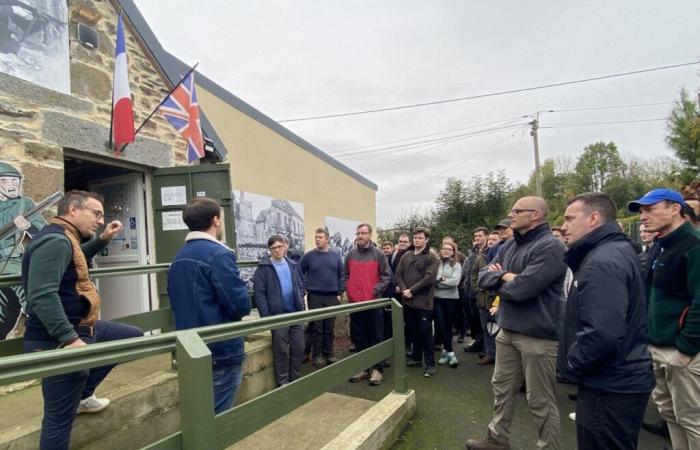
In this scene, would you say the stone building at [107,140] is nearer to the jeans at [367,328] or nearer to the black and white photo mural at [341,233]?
the jeans at [367,328]

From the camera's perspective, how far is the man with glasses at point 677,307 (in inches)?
98.6

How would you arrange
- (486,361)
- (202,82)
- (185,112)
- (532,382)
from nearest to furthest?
(532,382), (185,112), (486,361), (202,82)

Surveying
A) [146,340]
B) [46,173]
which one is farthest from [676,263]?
[46,173]

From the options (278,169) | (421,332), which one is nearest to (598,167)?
(278,169)

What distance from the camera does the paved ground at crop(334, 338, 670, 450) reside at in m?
3.41

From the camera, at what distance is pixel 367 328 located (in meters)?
5.26

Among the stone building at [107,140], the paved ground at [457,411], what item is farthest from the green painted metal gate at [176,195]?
the paved ground at [457,411]

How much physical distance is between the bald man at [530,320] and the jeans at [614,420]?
2.29 ft

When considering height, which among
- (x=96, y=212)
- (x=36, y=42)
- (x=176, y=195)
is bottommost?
(x=96, y=212)

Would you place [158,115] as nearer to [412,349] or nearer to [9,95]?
[9,95]

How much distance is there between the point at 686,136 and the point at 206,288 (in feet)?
62.0

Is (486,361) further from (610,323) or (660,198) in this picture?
(610,323)

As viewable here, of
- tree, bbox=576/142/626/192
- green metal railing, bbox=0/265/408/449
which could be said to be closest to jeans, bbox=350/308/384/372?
green metal railing, bbox=0/265/408/449

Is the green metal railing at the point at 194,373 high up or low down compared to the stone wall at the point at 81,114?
down
